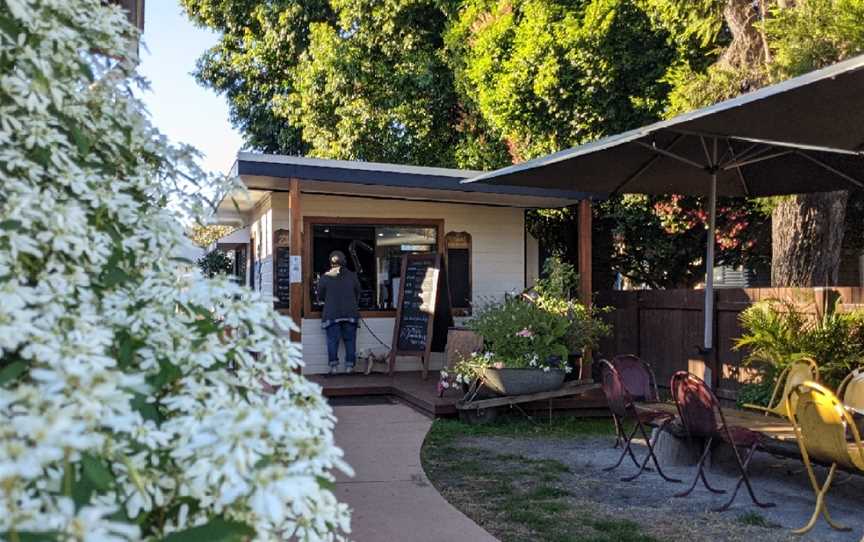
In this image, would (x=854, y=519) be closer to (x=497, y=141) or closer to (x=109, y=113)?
(x=109, y=113)

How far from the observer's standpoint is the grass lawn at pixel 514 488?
4727 millimetres

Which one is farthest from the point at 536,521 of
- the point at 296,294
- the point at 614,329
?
the point at 614,329

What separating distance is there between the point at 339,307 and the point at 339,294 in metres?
0.16

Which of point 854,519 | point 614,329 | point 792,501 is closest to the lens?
point 854,519

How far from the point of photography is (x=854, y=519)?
4.90 m

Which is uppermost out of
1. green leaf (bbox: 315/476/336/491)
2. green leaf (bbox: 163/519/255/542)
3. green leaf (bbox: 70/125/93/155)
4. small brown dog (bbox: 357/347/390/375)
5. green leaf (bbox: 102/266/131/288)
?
green leaf (bbox: 70/125/93/155)

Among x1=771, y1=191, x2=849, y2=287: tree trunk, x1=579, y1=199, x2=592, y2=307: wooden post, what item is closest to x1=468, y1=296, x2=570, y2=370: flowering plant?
x1=579, y1=199, x2=592, y2=307: wooden post

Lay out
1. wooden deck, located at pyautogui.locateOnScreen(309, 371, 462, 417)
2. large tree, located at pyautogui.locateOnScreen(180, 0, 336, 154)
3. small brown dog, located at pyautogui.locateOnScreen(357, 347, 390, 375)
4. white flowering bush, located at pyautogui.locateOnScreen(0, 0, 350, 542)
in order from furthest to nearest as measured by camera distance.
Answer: large tree, located at pyautogui.locateOnScreen(180, 0, 336, 154) < small brown dog, located at pyautogui.locateOnScreen(357, 347, 390, 375) < wooden deck, located at pyautogui.locateOnScreen(309, 371, 462, 417) < white flowering bush, located at pyautogui.locateOnScreen(0, 0, 350, 542)

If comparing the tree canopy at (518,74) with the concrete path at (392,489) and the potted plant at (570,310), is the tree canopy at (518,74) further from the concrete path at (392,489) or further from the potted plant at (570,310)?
the concrete path at (392,489)

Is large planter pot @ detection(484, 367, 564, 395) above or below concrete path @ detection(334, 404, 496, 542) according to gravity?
above

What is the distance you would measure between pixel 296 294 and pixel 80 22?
6485mm

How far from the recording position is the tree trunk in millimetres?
10016

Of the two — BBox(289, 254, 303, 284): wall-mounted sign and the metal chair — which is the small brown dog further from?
the metal chair

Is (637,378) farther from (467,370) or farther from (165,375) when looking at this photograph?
(165,375)
